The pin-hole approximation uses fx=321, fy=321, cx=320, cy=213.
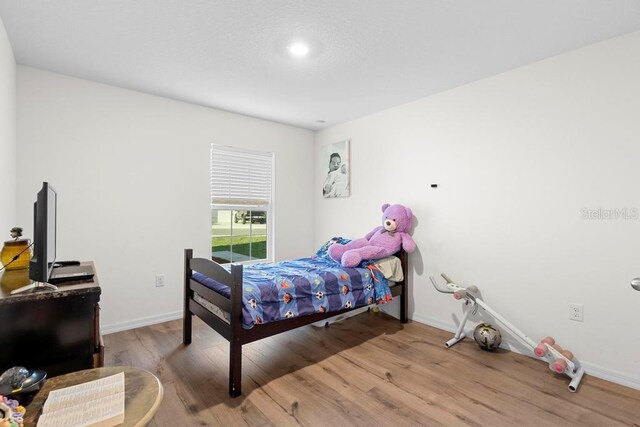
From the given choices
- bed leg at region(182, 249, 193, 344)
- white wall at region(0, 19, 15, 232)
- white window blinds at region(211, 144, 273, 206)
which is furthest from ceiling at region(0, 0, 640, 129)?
bed leg at region(182, 249, 193, 344)

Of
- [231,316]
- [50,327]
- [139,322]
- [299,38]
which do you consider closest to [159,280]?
[139,322]

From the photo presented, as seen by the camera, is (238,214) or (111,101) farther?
(238,214)

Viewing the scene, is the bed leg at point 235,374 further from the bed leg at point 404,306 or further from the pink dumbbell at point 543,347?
the pink dumbbell at point 543,347

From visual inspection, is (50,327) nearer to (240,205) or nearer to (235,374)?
(235,374)

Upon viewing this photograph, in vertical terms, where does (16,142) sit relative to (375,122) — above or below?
Answer: below

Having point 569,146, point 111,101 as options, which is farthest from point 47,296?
point 569,146

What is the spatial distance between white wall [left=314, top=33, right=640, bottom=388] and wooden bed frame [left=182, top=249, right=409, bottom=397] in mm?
1238

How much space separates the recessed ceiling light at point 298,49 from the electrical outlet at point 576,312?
2641 mm

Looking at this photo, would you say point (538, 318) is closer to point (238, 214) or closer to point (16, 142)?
point (238, 214)

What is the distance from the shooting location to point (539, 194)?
246 cm

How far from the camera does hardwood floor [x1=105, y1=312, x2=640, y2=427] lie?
5.86 ft

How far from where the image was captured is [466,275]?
292 centimetres

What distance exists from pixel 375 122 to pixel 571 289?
2.41 meters

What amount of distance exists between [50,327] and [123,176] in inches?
79.4
